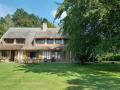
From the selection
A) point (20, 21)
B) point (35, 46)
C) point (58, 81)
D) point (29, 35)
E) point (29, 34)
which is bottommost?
point (58, 81)

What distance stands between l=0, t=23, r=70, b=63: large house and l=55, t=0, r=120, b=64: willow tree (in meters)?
22.5

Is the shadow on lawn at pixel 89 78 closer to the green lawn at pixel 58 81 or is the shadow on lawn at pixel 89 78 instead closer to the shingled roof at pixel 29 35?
the green lawn at pixel 58 81

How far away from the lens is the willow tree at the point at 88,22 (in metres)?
34.4

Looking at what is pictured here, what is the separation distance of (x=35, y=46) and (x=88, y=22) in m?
29.4

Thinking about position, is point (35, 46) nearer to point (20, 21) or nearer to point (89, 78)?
point (89, 78)

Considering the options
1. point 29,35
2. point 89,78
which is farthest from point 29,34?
point 89,78

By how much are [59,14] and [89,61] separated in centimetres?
2056

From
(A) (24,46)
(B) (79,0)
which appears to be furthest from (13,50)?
(B) (79,0)

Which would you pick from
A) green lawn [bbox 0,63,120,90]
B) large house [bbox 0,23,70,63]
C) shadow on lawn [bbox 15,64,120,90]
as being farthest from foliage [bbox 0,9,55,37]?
green lawn [bbox 0,63,120,90]

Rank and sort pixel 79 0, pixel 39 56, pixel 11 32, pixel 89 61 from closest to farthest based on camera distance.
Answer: pixel 79 0
pixel 89 61
pixel 39 56
pixel 11 32

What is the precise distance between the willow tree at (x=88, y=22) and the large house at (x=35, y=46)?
22.5 metres

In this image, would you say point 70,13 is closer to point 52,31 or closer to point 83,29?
point 83,29

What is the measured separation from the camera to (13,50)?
67500 mm

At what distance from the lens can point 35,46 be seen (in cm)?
6656
